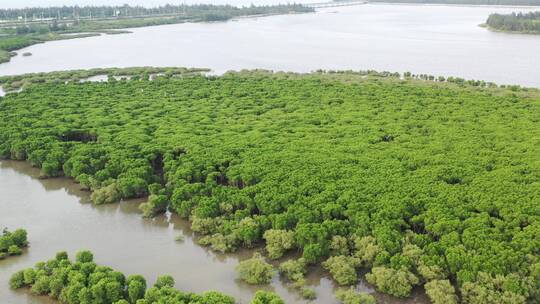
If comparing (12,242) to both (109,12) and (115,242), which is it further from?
(109,12)

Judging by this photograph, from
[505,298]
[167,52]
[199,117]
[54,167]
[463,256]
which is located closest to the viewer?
[505,298]

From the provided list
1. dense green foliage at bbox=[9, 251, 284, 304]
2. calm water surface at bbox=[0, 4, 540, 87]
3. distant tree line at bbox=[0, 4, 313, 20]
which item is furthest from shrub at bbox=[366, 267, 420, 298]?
distant tree line at bbox=[0, 4, 313, 20]

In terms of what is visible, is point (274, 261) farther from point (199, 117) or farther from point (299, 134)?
point (199, 117)

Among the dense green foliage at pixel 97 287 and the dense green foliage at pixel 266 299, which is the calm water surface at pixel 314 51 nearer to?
the dense green foliage at pixel 266 299

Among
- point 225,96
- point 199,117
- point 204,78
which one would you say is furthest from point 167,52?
point 199,117

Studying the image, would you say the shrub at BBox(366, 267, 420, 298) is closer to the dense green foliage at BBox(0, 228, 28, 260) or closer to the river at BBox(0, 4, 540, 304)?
the river at BBox(0, 4, 540, 304)
